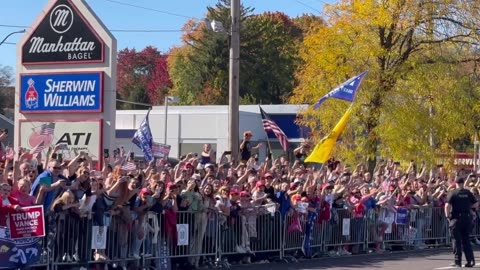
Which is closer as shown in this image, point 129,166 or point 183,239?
point 183,239

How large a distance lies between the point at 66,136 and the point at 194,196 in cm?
324

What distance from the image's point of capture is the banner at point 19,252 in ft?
47.1

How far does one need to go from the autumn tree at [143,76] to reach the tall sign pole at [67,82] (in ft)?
222

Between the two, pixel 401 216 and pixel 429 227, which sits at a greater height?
pixel 401 216

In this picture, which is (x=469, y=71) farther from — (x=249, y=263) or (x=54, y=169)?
(x=54, y=169)

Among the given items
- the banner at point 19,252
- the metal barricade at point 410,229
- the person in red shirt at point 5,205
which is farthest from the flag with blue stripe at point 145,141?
the person in red shirt at point 5,205

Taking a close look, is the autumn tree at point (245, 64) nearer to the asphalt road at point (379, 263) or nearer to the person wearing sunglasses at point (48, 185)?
the asphalt road at point (379, 263)

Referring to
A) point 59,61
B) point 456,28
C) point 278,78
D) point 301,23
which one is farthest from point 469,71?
point 301,23

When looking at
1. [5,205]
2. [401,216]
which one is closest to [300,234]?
[401,216]

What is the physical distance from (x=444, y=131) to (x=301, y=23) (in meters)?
55.8

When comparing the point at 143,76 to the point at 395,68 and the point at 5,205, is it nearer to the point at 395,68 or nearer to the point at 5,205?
the point at 395,68

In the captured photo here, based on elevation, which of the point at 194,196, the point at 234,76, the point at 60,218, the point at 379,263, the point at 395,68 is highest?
the point at 395,68

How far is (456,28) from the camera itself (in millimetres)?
30781

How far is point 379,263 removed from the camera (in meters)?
20.4
